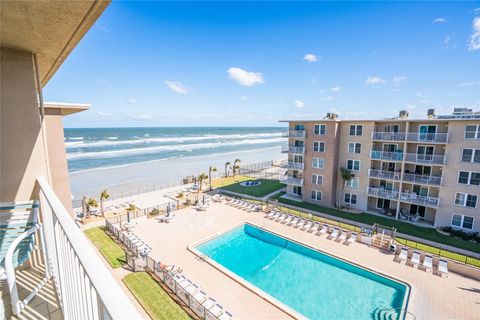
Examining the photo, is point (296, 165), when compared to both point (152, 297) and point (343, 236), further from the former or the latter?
point (152, 297)

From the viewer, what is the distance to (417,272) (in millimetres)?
13500

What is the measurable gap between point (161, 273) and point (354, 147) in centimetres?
1962

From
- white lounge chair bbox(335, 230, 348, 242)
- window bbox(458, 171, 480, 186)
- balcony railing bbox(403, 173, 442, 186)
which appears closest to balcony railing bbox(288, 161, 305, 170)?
white lounge chair bbox(335, 230, 348, 242)

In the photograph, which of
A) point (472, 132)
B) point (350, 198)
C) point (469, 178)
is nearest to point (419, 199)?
point (469, 178)

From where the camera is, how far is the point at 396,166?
21594 mm

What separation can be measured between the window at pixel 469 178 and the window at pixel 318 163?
401 inches

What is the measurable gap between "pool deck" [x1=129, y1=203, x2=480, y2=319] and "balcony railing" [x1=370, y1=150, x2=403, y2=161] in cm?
896

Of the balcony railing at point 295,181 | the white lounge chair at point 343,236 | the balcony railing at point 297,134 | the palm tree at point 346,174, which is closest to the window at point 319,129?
the balcony railing at point 297,134

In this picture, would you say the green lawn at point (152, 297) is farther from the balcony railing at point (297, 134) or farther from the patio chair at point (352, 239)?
the balcony railing at point (297, 134)

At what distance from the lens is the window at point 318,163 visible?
23723mm

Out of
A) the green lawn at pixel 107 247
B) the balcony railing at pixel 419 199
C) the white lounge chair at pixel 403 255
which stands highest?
the balcony railing at pixel 419 199

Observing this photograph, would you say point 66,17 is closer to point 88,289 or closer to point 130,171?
point 88,289

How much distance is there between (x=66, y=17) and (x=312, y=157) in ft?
77.5

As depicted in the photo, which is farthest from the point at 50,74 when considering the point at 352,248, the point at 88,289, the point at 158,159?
the point at 158,159
